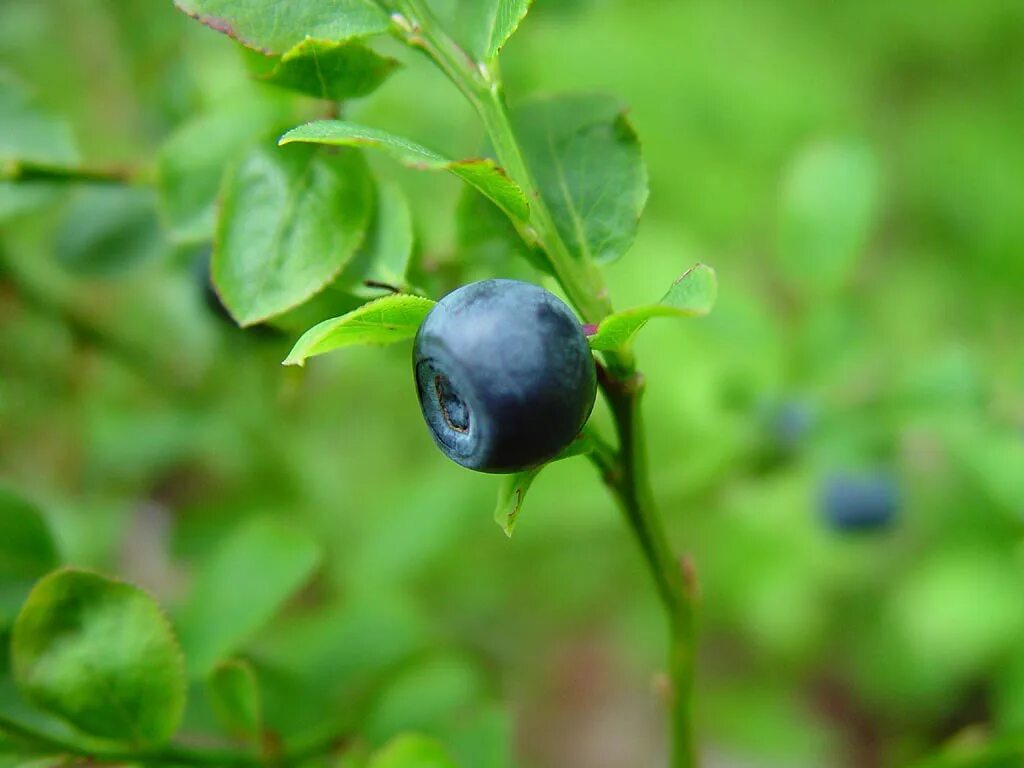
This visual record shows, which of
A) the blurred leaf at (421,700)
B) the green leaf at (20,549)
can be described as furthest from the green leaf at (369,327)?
the blurred leaf at (421,700)

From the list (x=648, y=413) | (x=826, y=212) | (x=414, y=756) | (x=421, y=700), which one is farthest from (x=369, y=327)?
(x=648, y=413)

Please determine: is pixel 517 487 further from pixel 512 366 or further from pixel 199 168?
pixel 199 168

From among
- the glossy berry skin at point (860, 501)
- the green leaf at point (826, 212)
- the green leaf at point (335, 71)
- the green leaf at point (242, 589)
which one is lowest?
the glossy berry skin at point (860, 501)

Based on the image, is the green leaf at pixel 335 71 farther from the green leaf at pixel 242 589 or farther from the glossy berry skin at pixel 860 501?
the glossy berry skin at pixel 860 501

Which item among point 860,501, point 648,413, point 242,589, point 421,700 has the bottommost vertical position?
point 648,413

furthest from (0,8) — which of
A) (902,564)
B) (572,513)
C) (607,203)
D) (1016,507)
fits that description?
(902,564)
